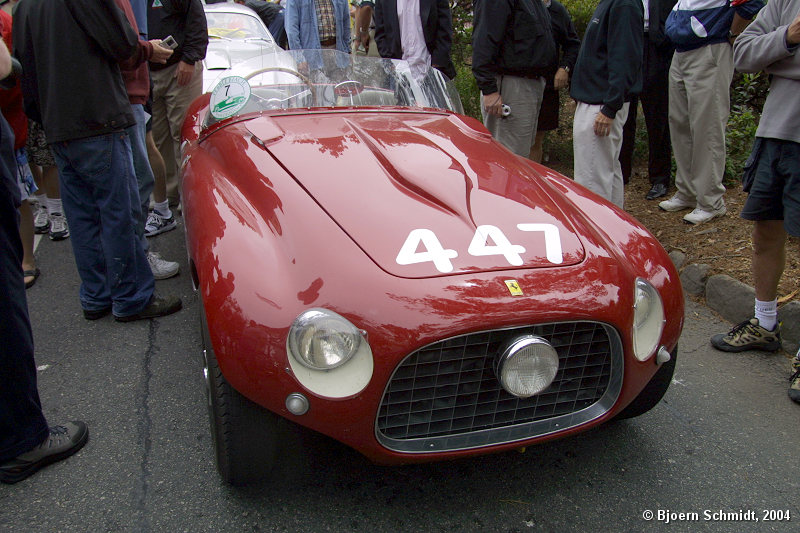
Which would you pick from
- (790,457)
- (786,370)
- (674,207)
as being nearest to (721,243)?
(674,207)

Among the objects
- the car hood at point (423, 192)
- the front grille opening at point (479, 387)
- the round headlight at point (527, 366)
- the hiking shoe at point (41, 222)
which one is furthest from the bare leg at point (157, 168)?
the round headlight at point (527, 366)

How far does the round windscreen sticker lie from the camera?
3010 mm

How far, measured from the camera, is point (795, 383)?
2.68 metres

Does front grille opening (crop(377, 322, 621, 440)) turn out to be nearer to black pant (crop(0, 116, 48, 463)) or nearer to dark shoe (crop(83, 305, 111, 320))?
black pant (crop(0, 116, 48, 463))

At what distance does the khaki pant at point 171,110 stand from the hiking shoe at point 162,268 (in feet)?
2.70

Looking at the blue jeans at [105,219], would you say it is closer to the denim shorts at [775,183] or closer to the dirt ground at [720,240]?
the denim shorts at [775,183]

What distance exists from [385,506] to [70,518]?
3.24 feet

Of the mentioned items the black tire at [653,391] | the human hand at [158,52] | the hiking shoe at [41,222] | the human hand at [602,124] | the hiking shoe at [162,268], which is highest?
the human hand at [158,52]

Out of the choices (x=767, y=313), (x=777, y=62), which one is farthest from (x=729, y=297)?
(x=777, y=62)

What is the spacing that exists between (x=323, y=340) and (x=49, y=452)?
1.23 metres

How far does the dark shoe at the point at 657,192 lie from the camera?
4.93 meters

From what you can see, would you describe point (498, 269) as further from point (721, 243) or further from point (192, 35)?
point (192, 35)

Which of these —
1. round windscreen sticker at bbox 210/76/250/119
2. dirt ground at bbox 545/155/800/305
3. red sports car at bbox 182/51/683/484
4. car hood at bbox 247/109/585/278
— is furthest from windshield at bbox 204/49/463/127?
dirt ground at bbox 545/155/800/305

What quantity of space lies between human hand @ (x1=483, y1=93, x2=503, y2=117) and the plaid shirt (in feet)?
10.1
